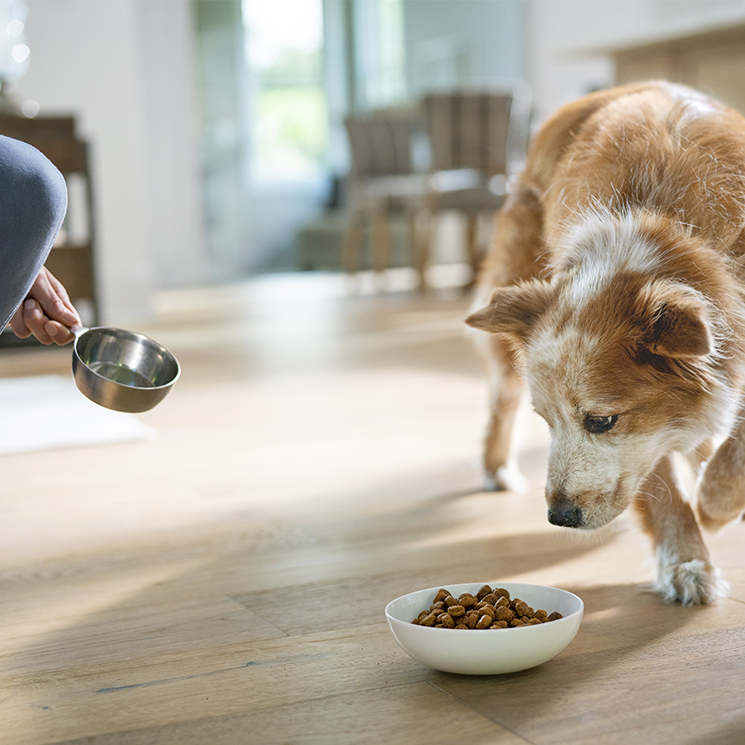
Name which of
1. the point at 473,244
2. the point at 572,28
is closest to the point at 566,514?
the point at 473,244

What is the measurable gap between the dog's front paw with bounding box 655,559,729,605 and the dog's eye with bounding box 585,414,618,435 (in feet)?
0.86

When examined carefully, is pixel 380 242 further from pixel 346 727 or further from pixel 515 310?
pixel 346 727

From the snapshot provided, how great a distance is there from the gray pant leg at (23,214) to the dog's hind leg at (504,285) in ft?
3.10

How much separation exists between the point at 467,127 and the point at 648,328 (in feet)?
18.2

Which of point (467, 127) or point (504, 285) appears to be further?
point (467, 127)

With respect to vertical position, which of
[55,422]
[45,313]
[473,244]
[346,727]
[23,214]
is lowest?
[473,244]

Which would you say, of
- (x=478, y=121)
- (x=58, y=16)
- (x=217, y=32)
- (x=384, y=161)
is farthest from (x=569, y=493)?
(x=217, y=32)

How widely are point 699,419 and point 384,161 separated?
6.31m

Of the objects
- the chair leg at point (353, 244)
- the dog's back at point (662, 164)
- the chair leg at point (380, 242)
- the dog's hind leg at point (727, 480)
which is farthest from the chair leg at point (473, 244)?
the dog's hind leg at point (727, 480)

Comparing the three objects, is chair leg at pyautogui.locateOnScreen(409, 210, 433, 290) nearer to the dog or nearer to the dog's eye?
the dog

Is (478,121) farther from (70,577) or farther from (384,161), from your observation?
(70,577)

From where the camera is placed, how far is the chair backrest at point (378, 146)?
7.30 metres

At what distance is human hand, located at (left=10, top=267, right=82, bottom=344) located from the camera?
4.66 ft

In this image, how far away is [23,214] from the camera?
3.90 ft
